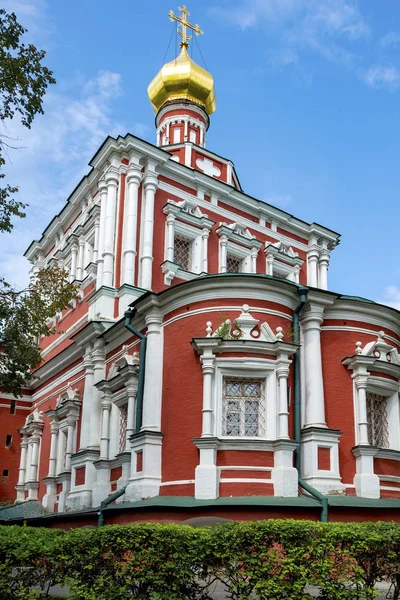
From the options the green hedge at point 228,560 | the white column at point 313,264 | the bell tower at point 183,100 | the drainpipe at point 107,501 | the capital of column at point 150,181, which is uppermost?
the bell tower at point 183,100

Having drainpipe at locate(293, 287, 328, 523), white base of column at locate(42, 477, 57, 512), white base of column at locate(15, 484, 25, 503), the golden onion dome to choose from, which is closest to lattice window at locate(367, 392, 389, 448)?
drainpipe at locate(293, 287, 328, 523)

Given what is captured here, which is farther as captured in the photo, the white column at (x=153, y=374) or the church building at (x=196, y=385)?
the white column at (x=153, y=374)

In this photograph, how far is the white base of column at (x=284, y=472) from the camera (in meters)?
10.9

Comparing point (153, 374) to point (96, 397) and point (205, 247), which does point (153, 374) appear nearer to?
point (96, 397)

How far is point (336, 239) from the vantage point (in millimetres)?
21281

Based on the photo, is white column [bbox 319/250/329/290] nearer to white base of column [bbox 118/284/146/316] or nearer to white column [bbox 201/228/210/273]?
white column [bbox 201/228/210/273]

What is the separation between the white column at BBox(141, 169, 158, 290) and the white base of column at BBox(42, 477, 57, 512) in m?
5.25

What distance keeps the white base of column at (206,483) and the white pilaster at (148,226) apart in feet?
19.0

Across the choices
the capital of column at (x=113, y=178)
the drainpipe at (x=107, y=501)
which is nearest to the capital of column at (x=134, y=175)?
the capital of column at (x=113, y=178)

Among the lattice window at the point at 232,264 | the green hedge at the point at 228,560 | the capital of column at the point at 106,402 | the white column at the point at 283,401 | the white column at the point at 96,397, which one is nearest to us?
the green hedge at the point at 228,560

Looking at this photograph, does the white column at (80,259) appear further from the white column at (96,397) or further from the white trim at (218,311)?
the white trim at (218,311)

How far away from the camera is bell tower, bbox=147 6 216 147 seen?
21.9 m

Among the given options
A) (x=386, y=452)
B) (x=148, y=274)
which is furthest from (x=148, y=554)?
(x=148, y=274)

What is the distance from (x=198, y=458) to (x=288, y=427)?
162 cm
